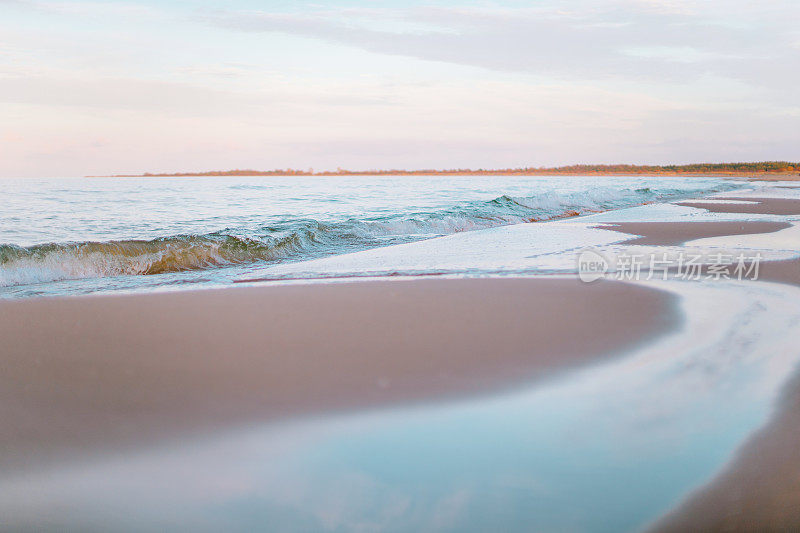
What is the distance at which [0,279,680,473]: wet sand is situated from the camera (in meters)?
2.59

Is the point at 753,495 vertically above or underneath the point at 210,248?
underneath

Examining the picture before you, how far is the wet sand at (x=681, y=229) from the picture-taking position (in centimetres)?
906

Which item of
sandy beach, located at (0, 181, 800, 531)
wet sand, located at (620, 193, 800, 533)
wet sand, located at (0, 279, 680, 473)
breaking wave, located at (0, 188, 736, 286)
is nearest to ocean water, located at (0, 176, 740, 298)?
breaking wave, located at (0, 188, 736, 286)

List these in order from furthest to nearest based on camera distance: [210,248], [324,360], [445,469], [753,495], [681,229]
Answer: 1. [681,229]
2. [210,248]
3. [324,360]
4. [445,469]
5. [753,495]

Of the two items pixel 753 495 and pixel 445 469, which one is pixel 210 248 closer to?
pixel 445 469

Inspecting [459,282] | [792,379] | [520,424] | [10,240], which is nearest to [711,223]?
[459,282]

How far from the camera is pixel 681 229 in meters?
10.6

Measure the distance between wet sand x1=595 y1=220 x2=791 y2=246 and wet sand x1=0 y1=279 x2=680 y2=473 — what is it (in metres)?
4.36

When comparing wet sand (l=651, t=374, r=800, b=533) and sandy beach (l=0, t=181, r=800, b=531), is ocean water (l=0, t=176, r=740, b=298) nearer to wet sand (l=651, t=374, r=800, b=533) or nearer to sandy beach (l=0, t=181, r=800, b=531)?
sandy beach (l=0, t=181, r=800, b=531)

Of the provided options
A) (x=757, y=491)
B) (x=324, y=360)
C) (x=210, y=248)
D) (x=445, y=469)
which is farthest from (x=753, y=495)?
(x=210, y=248)

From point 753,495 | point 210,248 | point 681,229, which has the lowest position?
point 753,495

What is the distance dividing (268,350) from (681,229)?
9.28m

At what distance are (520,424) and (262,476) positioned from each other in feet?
3.50

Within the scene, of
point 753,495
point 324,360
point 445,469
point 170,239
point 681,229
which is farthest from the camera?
point 681,229
